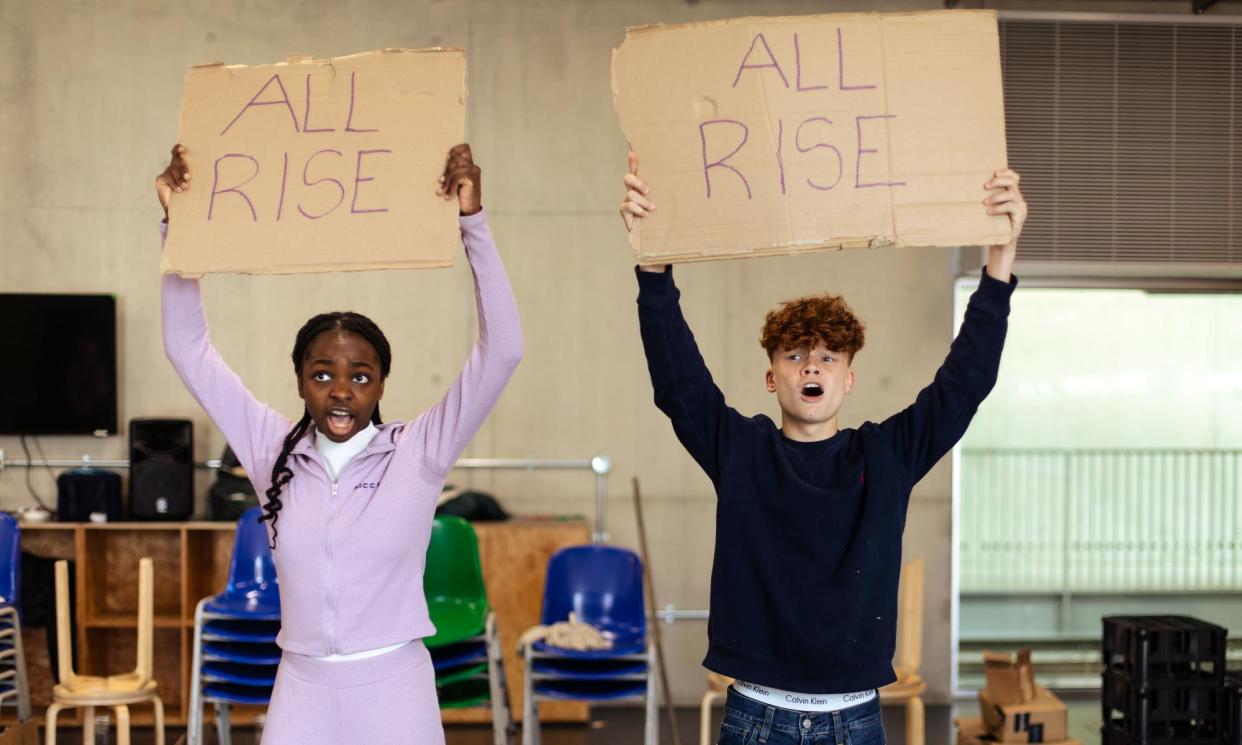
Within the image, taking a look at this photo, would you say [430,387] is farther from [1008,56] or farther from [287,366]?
[1008,56]

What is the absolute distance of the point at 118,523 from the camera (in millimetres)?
5004

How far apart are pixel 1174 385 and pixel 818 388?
14.9 ft

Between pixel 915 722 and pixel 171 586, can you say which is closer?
pixel 915 722

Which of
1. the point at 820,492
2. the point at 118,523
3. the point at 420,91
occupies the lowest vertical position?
the point at 118,523

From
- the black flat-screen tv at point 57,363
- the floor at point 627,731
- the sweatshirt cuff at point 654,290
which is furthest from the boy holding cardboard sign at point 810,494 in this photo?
the black flat-screen tv at point 57,363

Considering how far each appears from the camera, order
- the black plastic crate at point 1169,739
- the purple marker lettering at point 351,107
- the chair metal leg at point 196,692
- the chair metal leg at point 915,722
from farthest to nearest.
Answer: the black plastic crate at point 1169,739
the chair metal leg at point 915,722
the chair metal leg at point 196,692
the purple marker lettering at point 351,107

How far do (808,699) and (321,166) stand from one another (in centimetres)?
118

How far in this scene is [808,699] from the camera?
1824mm

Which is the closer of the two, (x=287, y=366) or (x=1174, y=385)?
(x=287, y=366)

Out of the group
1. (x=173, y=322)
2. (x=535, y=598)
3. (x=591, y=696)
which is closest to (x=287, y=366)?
(x=535, y=598)

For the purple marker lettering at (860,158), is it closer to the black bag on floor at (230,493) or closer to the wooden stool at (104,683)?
the wooden stool at (104,683)

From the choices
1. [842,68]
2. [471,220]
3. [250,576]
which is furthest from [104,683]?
[842,68]

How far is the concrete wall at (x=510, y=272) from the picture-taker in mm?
5332

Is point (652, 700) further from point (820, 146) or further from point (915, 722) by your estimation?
point (820, 146)
